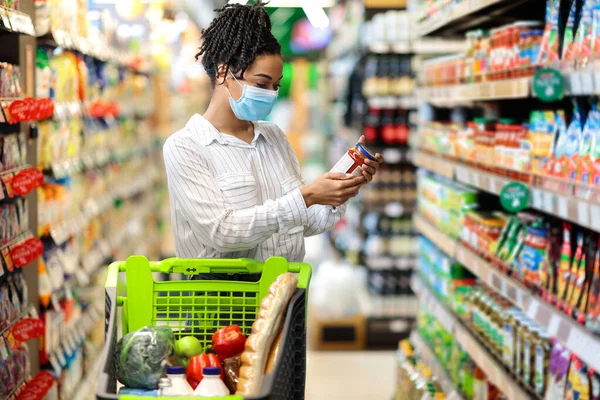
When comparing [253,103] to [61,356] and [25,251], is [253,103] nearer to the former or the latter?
→ [25,251]

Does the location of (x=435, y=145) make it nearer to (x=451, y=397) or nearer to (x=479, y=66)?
(x=479, y=66)

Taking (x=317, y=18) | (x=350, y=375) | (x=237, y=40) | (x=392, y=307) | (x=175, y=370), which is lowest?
(x=350, y=375)

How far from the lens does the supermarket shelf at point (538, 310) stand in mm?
2496

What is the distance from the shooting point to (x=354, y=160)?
2.62 m

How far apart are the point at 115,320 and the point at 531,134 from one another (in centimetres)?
175

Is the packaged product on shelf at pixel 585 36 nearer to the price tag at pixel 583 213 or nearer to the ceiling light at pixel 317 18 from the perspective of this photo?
the price tag at pixel 583 213

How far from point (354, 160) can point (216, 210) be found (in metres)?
0.43

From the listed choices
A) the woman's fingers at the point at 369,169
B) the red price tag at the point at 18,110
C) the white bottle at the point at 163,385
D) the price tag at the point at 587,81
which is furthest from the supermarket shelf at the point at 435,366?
the white bottle at the point at 163,385

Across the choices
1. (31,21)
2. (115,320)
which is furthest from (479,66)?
(115,320)

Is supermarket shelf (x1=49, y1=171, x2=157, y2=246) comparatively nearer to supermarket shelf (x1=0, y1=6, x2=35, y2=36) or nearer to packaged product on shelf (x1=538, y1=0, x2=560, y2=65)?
supermarket shelf (x1=0, y1=6, x2=35, y2=36)

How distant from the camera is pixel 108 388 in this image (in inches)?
75.7

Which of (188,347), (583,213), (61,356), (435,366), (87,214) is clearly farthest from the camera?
(87,214)

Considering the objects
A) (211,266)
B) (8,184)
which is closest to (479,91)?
(211,266)

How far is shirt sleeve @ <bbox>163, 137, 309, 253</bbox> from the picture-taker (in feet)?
8.45
